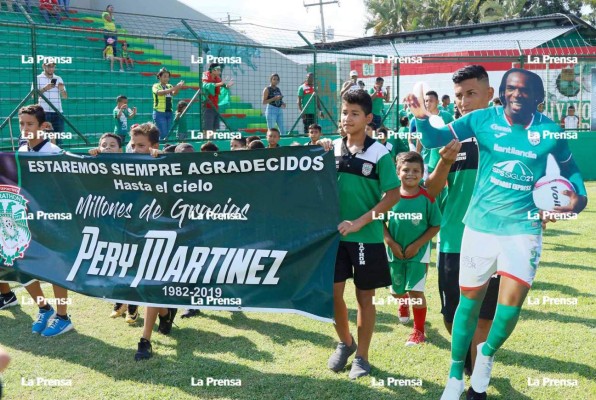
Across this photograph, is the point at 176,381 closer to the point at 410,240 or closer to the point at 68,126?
the point at 410,240

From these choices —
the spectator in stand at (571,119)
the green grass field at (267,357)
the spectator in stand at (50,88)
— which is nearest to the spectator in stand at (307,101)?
the spectator in stand at (50,88)

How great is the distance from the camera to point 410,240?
5797mm

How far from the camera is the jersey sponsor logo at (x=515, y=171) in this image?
12.8 feet

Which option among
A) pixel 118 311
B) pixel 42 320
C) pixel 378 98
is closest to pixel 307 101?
pixel 378 98

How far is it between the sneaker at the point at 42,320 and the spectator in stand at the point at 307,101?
10.2 metres

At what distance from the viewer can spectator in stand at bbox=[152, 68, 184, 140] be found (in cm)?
1240

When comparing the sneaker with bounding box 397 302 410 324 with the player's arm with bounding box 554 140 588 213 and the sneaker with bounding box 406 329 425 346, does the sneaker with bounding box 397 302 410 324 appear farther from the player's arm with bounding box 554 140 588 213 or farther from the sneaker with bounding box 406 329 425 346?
the player's arm with bounding box 554 140 588 213

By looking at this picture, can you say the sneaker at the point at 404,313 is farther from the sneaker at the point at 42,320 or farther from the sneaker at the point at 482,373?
the sneaker at the point at 42,320

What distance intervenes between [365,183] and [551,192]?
52.3 inches

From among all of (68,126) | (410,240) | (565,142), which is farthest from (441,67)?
(565,142)

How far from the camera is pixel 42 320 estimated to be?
5859 mm

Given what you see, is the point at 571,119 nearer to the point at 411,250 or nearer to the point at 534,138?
the point at 411,250

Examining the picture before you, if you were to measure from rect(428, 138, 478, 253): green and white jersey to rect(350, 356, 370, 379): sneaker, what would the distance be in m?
1.01

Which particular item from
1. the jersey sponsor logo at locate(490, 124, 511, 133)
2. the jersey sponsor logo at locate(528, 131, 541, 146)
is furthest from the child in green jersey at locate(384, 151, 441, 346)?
the jersey sponsor logo at locate(528, 131, 541, 146)
